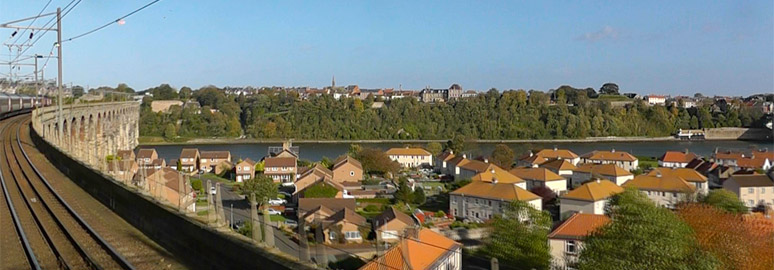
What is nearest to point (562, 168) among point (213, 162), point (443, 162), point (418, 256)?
point (443, 162)

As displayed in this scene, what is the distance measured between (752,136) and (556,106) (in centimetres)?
874

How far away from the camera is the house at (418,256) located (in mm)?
1329

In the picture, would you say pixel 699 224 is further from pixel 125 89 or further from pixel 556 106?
pixel 125 89

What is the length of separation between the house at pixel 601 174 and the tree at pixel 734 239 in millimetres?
4716

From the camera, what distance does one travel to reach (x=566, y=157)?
14367 mm

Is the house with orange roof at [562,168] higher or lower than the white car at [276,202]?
higher

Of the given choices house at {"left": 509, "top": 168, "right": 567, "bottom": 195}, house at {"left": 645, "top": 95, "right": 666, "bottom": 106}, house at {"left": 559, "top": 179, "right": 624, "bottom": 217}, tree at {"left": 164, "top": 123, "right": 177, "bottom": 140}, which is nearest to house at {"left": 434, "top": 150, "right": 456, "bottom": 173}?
house at {"left": 509, "top": 168, "right": 567, "bottom": 195}

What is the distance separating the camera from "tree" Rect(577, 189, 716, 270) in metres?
3.89

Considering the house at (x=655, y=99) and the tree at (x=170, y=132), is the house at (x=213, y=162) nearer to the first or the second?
the tree at (x=170, y=132)

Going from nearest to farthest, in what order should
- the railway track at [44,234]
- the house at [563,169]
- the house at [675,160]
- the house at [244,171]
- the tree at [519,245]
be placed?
the railway track at [44,234] → the tree at [519,245] → the house at [563,169] → the house at [244,171] → the house at [675,160]

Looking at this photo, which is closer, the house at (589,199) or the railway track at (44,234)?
the railway track at (44,234)

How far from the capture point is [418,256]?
2.30 meters

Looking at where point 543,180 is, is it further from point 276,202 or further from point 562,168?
point 276,202

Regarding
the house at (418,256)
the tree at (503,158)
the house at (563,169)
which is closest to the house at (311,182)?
the house at (563,169)
